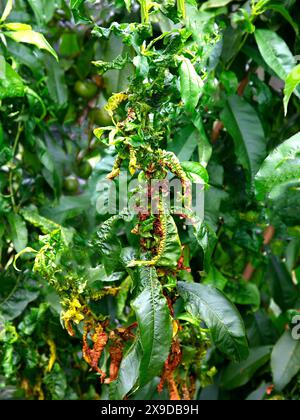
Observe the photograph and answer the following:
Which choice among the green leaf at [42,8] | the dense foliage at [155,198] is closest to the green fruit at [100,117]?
the dense foliage at [155,198]

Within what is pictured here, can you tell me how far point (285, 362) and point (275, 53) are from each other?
1.90 feet

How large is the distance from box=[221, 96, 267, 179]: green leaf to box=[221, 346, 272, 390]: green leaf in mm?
409

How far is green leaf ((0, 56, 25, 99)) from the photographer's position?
110cm

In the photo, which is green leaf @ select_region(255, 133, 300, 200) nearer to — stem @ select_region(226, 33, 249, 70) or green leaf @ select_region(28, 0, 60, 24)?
stem @ select_region(226, 33, 249, 70)

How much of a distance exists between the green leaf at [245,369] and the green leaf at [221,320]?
1.42ft

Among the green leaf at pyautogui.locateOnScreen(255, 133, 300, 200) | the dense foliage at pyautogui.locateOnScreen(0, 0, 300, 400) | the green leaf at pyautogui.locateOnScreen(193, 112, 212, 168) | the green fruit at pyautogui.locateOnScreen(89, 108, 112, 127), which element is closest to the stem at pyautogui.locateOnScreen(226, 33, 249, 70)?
the dense foliage at pyautogui.locateOnScreen(0, 0, 300, 400)

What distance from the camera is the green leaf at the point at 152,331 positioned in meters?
0.89

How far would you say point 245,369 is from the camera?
1413 millimetres

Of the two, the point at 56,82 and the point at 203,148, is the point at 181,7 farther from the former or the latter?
the point at 56,82

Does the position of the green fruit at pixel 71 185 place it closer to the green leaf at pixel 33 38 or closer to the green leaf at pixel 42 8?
the green leaf at pixel 42 8
